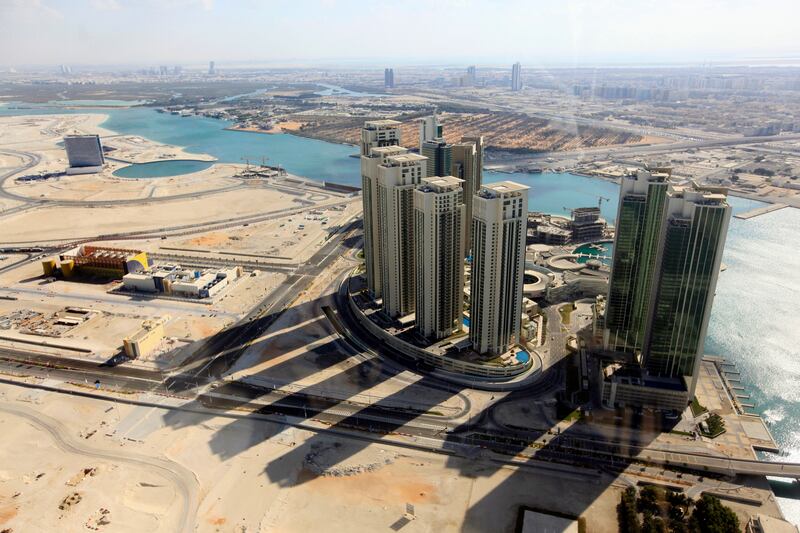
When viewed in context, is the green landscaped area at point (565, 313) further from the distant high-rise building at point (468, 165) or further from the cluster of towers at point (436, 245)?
the distant high-rise building at point (468, 165)

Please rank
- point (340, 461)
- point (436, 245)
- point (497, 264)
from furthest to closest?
point (436, 245) < point (497, 264) < point (340, 461)

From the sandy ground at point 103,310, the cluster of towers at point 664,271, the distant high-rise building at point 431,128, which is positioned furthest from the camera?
the distant high-rise building at point 431,128

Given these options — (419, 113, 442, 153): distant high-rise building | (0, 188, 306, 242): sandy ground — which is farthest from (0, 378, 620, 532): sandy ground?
(0, 188, 306, 242): sandy ground

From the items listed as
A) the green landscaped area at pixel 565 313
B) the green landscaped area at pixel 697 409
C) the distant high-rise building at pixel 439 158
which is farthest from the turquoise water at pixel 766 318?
the distant high-rise building at pixel 439 158

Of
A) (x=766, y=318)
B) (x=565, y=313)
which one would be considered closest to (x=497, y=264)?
(x=565, y=313)

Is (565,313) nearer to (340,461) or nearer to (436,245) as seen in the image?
(436,245)

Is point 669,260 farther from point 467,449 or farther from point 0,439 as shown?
point 0,439
